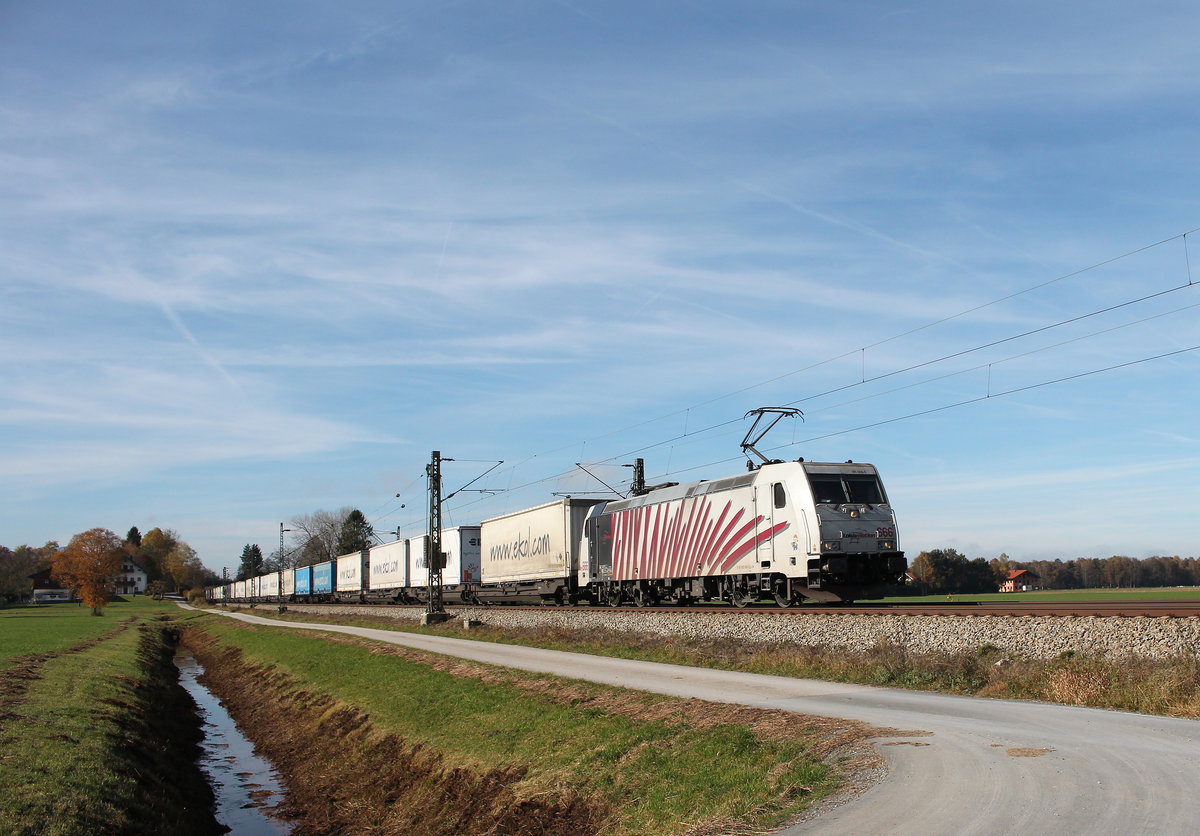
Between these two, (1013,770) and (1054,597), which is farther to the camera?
(1054,597)

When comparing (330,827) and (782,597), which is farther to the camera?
(782,597)

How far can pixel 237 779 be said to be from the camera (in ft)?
66.4

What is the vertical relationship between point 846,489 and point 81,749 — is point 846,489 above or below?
above

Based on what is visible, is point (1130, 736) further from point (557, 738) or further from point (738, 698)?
point (557, 738)

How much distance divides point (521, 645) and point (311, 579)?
61.6m

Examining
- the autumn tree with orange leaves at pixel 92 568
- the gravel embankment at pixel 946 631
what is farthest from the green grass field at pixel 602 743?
the autumn tree with orange leaves at pixel 92 568

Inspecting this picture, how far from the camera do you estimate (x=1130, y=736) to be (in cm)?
1001

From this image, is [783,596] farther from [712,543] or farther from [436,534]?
[436,534]

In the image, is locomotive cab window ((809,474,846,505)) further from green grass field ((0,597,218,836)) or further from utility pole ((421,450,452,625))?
utility pole ((421,450,452,625))

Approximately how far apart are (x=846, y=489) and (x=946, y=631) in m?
7.60

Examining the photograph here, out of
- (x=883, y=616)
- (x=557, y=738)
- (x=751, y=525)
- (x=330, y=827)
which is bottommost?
(x=330, y=827)

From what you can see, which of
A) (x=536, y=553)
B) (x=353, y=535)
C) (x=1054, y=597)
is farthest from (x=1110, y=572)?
(x=353, y=535)

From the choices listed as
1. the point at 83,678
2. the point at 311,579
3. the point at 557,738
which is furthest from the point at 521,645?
the point at 311,579

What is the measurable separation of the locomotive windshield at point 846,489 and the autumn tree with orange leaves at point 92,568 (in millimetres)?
86060
